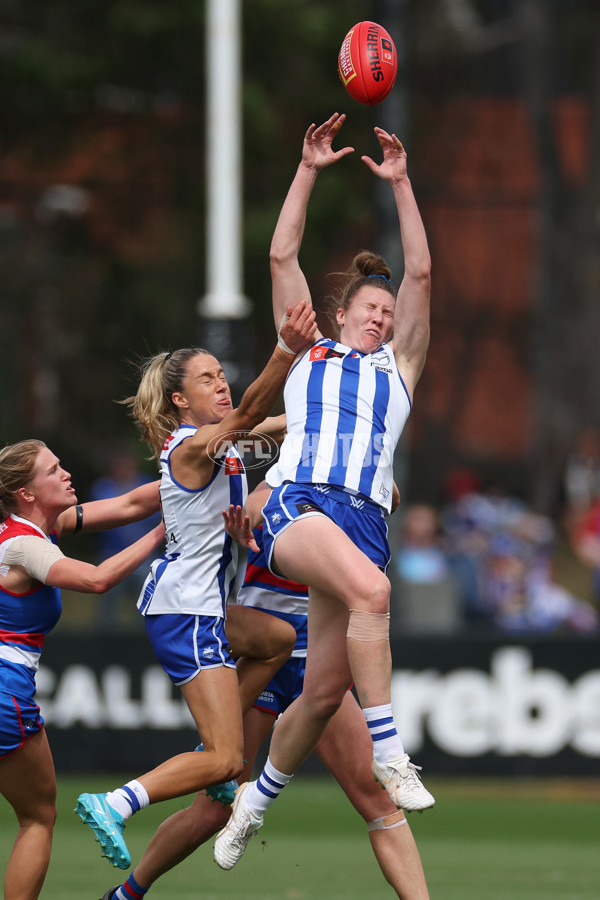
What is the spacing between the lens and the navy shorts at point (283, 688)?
6238 millimetres

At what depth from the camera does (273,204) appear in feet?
68.9

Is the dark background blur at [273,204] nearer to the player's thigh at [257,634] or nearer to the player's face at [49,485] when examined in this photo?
the player's thigh at [257,634]

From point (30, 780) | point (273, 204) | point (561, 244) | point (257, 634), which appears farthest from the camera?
point (561, 244)

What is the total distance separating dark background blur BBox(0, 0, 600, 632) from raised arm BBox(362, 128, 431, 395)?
41.7 ft

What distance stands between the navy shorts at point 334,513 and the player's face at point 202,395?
51cm

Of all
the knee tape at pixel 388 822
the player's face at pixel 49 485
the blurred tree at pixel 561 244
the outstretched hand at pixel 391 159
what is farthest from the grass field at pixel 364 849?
the blurred tree at pixel 561 244

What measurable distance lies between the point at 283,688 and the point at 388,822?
84 cm

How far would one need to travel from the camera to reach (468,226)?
984 inches

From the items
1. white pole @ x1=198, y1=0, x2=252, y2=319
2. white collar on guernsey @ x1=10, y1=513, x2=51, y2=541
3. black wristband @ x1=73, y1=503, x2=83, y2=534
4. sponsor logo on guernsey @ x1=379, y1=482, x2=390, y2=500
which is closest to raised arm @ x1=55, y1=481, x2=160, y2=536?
black wristband @ x1=73, y1=503, x2=83, y2=534

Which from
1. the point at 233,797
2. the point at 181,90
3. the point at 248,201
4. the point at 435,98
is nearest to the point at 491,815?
the point at 233,797

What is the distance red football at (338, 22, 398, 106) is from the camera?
5.93 m

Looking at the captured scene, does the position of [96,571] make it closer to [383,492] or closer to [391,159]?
[383,492]

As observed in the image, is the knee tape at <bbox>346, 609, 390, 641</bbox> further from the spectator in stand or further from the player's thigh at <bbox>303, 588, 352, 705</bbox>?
the spectator in stand

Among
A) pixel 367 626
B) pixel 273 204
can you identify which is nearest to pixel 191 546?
pixel 367 626
